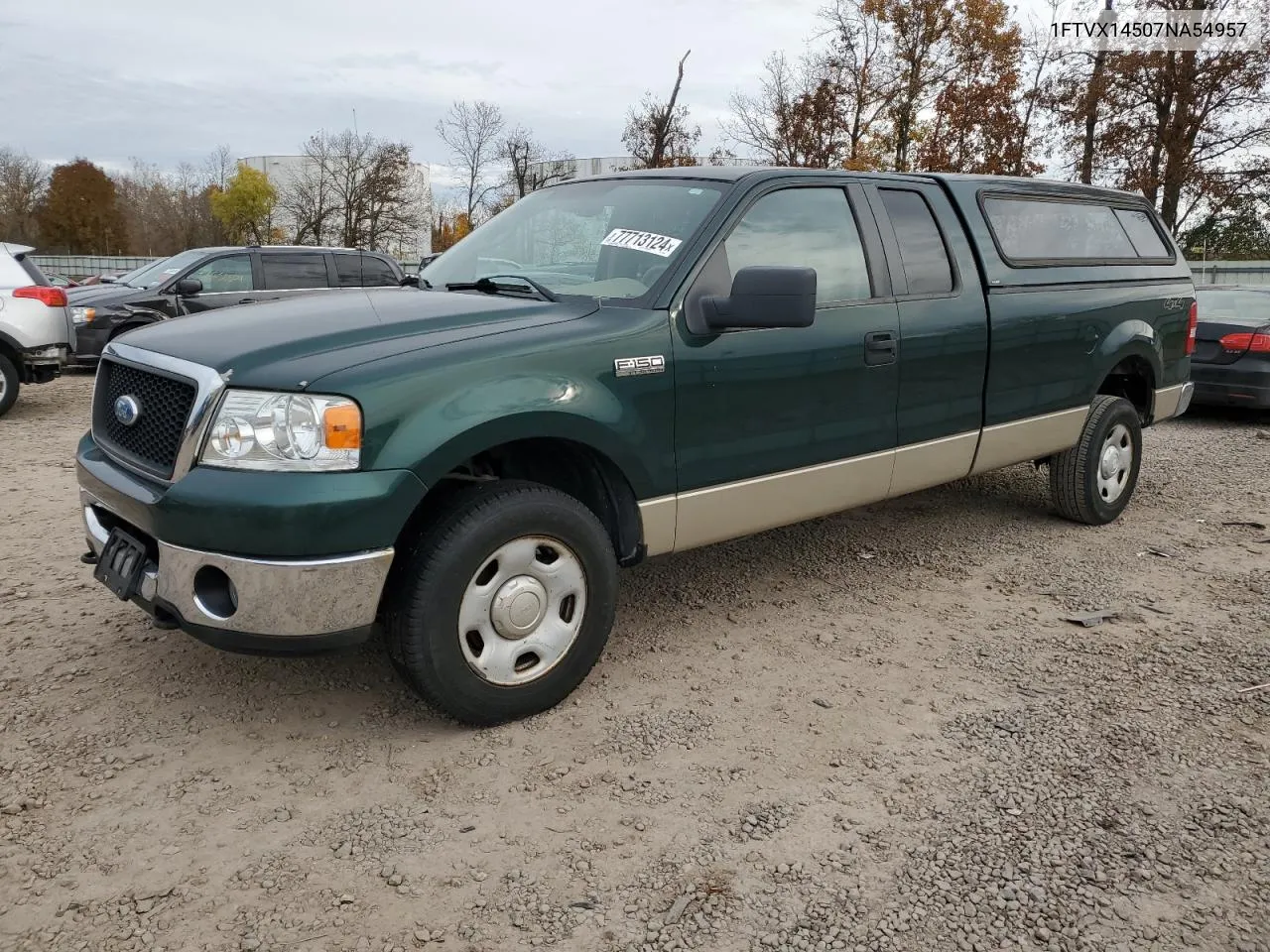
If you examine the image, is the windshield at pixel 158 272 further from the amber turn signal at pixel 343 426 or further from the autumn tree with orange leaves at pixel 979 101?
the autumn tree with orange leaves at pixel 979 101

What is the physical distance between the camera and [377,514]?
286cm

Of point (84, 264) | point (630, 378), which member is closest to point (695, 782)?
point (630, 378)

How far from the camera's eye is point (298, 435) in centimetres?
283

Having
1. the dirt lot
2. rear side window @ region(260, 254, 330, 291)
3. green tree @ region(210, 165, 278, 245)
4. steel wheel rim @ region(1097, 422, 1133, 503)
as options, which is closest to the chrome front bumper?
the dirt lot

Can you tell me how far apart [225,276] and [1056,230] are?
10127 millimetres

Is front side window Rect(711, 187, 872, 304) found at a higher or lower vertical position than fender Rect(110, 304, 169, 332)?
higher

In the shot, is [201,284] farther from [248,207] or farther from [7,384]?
[248,207]

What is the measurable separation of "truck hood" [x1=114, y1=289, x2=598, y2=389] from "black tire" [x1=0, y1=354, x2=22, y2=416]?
22.7 ft

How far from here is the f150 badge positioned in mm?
3369

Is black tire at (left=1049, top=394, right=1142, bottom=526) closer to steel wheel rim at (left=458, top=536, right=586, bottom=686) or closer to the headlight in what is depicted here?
steel wheel rim at (left=458, top=536, right=586, bottom=686)

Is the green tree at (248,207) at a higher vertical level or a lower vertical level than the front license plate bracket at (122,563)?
higher

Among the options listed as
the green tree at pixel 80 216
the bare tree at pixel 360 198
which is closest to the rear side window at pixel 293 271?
the bare tree at pixel 360 198

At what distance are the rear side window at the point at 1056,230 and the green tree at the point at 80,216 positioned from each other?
7271 cm

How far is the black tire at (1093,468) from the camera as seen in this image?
558 cm
